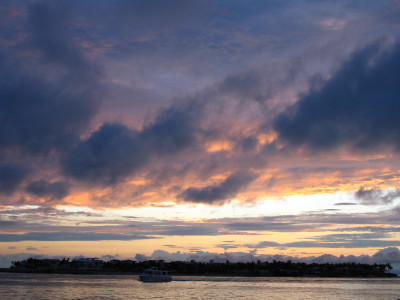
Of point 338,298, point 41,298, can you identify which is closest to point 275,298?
point 338,298

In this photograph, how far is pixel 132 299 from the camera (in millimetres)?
116812

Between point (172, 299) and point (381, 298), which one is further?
point (381, 298)

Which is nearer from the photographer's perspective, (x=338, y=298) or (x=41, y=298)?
(x=41, y=298)

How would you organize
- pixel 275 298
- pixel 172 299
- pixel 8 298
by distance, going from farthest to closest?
1. pixel 275 298
2. pixel 172 299
3. pixel 8 298

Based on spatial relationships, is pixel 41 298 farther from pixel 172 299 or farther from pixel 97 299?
pixel 172 299

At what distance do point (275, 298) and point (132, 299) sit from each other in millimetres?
40548

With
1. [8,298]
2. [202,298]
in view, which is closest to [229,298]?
[202,298]

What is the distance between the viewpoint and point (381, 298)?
446 ft

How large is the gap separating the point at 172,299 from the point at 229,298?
15209 millimetres

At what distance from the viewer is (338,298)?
5349 inches

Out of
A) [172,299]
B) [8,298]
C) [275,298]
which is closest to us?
[8,298]

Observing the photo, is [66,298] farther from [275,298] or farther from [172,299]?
[275,298]

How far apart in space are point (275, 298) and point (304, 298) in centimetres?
838

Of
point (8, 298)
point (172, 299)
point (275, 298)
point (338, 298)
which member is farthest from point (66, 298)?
point (338, 298)
